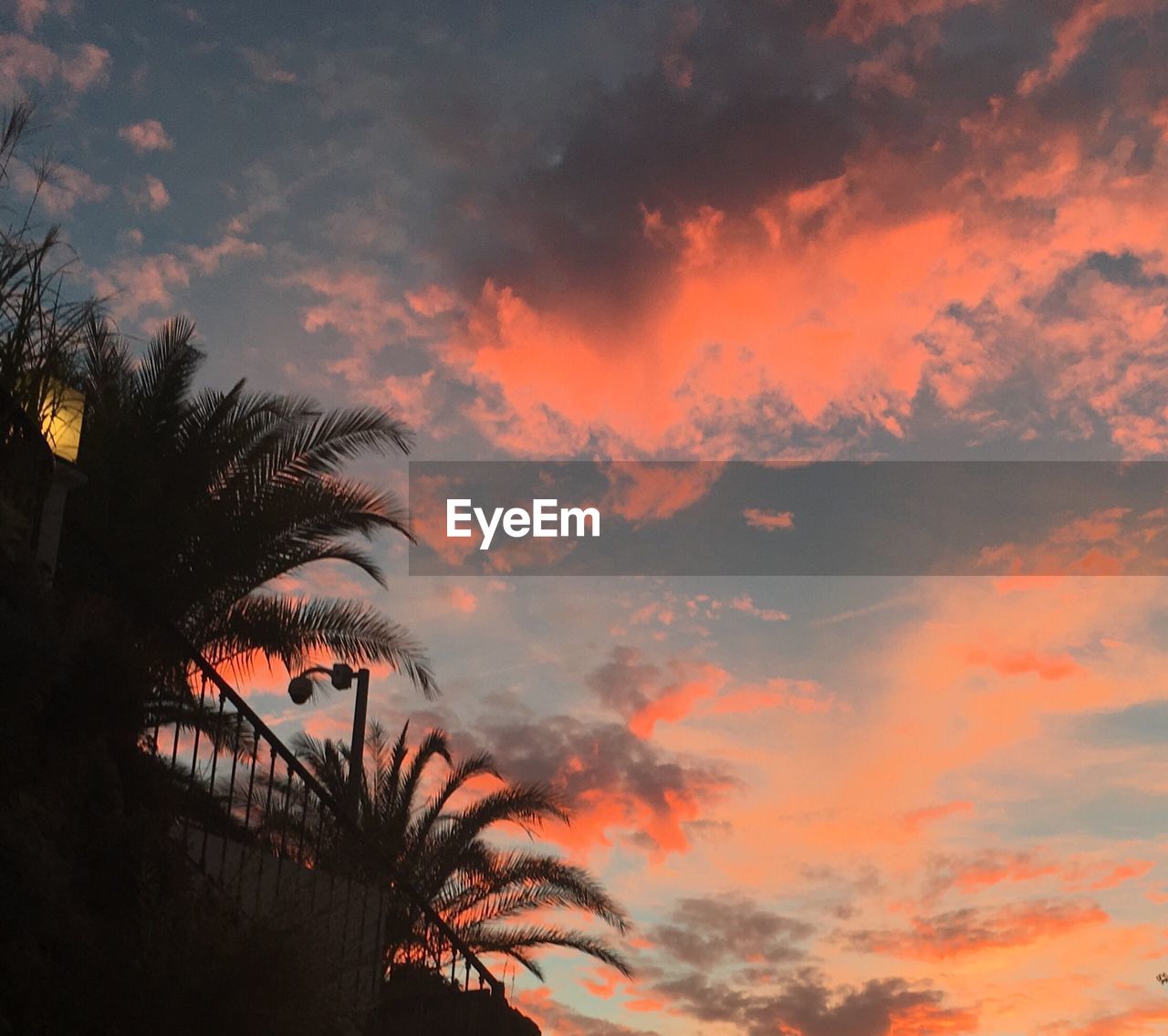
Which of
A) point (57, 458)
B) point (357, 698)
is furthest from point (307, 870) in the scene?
point (357, 698)

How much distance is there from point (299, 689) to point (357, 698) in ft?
3.08

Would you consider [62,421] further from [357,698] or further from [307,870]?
[357,698]

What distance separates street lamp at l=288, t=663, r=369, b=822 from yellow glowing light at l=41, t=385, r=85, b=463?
26.4 feet

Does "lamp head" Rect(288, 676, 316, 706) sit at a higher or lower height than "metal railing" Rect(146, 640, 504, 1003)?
higher

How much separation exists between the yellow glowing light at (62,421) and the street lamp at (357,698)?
317 inches

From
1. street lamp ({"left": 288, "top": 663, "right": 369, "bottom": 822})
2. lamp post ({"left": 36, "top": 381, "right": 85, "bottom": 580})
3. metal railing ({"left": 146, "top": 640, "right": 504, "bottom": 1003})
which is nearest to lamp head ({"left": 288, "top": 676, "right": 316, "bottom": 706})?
street lamp ({"left": 288, "top": 663, "right": 369, "bottom": 822})

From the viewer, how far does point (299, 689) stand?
55.1 feet

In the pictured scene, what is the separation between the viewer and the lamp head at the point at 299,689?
16781 mm

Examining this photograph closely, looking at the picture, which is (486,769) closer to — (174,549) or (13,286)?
(174,549)

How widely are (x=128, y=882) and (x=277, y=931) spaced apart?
933 mm

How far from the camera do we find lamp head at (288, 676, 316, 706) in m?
16.8

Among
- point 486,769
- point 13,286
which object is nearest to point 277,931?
point 13,286

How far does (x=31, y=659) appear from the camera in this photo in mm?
6434

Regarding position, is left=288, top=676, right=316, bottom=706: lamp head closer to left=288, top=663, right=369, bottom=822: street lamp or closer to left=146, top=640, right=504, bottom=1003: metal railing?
left=288, top=663, right=369, bottom=822: street lamp
